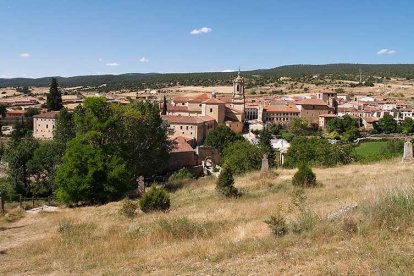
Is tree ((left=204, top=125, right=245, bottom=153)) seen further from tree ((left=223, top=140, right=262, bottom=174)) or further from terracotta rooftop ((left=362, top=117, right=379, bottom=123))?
terracotta rooftop ((left=362, top=117, right=379, bottom=123))

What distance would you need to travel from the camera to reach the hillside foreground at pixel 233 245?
249 inches

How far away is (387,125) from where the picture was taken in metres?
79.6

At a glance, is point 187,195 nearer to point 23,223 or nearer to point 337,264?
point 23,223

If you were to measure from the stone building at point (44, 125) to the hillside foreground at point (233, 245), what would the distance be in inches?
2620

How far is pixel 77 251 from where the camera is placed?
9758mm

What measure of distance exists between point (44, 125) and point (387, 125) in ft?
210

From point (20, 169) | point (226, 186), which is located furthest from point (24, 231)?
point (20, 169)

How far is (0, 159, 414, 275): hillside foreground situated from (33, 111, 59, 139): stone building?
66.6 metres

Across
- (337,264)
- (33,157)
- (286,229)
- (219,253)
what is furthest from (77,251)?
(33,157)

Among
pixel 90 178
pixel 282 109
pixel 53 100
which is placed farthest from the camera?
pixel 53 100

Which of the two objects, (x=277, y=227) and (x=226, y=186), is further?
(x=226, y=186)

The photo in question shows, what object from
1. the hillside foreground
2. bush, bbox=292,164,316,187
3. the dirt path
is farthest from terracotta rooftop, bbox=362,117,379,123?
the dirt path

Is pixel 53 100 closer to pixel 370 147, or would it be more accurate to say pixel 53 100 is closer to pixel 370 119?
pixel 370 147

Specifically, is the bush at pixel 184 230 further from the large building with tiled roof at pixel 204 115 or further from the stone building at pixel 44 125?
the stone building at pixel 44 125
